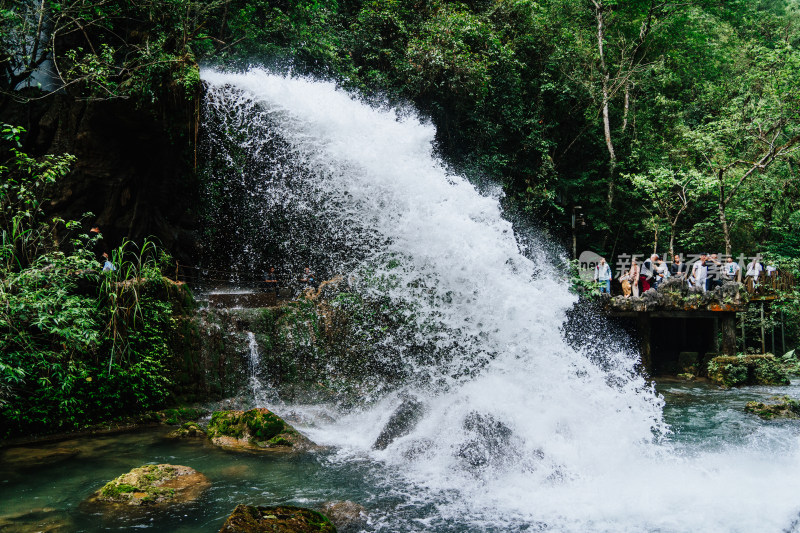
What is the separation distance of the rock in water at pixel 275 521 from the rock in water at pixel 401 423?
311 cm

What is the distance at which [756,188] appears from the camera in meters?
18.1

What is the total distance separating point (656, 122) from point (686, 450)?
18934 millimetres

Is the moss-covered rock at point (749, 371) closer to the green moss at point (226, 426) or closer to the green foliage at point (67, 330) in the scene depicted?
the green moss at point (226, 426)

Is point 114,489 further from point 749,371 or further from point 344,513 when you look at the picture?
point 749,371

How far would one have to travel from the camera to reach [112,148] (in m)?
11.9

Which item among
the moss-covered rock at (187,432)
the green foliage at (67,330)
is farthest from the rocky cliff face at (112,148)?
the moss-covered rock at (187,432)

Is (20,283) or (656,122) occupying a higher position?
(656,122)

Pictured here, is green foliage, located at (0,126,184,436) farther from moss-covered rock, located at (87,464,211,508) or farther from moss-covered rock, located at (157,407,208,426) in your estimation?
moss-covered rock, located at (87,464,211,508)

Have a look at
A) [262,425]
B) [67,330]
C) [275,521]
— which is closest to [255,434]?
[262,425]

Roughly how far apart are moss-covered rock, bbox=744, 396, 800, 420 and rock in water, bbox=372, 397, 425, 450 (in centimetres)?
735

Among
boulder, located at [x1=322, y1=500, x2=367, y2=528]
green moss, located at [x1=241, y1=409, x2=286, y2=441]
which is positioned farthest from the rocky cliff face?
boulder, located at [x1=322, y1=500, x2=367, y2=528]

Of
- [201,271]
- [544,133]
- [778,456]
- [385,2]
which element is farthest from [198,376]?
[544,133]

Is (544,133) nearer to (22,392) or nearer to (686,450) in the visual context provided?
(686,450)

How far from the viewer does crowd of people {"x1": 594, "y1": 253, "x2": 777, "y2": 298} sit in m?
15.7
